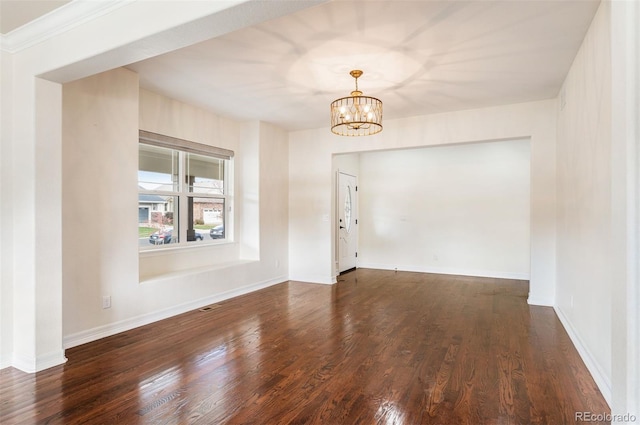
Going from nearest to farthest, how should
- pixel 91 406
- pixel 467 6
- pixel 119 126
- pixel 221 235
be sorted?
pixel 91 406, pixel 467 6, pixel 119 126, pixel 221 235

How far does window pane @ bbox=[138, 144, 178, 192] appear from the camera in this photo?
14.3ft

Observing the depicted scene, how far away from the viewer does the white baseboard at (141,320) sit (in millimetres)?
3168

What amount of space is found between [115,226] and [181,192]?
4.45ft

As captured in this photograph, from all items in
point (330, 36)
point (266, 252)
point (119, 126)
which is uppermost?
point (330, 36)

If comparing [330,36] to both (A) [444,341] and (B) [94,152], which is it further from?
(A) [444,341]

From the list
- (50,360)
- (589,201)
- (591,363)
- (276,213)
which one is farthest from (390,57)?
(50,360)

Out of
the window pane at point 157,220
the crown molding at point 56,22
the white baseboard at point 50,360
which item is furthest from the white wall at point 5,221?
the window pane at point 157,220

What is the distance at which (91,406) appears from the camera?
7.16ft

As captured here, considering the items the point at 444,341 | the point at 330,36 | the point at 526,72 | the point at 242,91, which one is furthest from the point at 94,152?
the point at 526,72

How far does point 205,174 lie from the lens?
5.22 m

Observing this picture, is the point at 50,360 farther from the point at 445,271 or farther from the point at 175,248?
the point at 445,271

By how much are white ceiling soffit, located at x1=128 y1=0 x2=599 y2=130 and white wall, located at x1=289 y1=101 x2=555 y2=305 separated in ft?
0.96

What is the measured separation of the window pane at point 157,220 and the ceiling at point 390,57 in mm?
1366

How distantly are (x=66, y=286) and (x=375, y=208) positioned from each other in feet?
Result: 19.0
